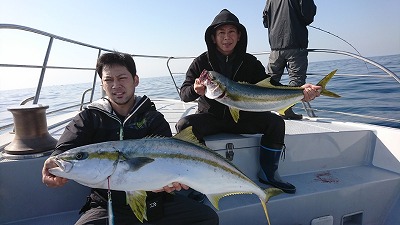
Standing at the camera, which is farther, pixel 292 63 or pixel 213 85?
pixel 292 63

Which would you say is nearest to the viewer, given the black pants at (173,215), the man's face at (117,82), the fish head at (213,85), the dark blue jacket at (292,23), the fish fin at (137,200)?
the fish fin at (137,200)

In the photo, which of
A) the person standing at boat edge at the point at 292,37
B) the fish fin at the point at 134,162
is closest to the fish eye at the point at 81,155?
the fish fin at the point at 134,162

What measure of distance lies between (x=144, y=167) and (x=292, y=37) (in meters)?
4.01

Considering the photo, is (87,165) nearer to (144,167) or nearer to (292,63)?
(144,167)

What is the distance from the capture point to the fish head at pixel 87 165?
1765mm

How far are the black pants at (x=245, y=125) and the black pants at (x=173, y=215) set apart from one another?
0.89 m

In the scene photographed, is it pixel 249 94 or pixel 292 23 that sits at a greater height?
pixel 292 23

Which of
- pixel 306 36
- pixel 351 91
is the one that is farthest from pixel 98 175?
pixel 351 91

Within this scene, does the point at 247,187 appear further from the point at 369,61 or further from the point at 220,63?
the point at 369,61

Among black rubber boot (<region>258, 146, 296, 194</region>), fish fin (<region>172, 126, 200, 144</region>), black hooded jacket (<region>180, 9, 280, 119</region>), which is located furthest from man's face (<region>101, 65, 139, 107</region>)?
black rubber boot (<region>258, 146, 296, 194</region>)

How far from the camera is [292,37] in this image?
16.2ft

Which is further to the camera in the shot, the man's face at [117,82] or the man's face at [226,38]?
the man's face at [226,38]

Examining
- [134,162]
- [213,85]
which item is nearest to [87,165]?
[134,162]

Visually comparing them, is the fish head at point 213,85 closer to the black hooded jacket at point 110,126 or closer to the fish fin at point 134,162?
the black hooded jacket at point 110,126
